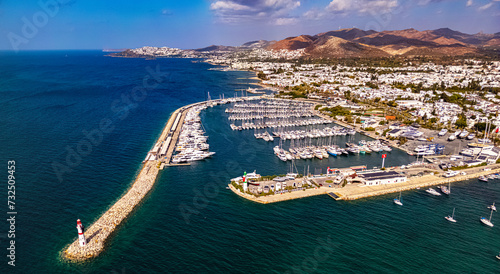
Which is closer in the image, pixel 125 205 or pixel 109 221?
pixel 109 221

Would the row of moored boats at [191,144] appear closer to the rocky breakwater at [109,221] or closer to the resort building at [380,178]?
the rocky breakwater at [109,221]

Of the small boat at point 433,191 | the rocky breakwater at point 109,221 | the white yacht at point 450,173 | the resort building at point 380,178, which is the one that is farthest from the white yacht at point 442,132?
the rocky breakwater at point 109,221

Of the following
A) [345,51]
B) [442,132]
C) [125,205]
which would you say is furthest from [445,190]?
[345,51]

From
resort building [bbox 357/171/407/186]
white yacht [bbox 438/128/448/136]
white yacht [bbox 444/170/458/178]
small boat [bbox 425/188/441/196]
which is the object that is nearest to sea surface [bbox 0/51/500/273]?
small boat [bbox 425/188/441/196]

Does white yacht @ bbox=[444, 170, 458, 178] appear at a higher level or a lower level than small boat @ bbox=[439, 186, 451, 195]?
higher

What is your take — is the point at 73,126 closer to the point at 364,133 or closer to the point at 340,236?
the point at 340,236

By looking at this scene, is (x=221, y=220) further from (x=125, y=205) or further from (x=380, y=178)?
(x=380, y=178)

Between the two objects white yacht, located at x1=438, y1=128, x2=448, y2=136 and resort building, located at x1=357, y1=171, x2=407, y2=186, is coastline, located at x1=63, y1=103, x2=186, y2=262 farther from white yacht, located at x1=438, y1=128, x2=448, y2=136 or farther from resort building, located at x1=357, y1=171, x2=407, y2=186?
white yacht, located at x1=438, y1=128, x2=448, y2=136

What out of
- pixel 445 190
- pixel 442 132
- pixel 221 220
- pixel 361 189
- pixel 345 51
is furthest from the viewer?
pixel 345 51
